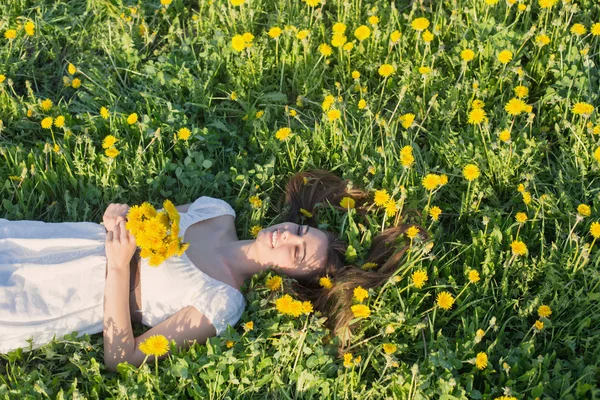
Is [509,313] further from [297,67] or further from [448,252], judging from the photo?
[297,67]

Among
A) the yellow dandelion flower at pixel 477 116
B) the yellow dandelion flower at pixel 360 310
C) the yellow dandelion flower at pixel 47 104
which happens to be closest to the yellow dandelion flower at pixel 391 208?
the yellow dandelion flower at pixel 360 310

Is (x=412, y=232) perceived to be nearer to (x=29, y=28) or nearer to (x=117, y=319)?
(x=117, y=319)

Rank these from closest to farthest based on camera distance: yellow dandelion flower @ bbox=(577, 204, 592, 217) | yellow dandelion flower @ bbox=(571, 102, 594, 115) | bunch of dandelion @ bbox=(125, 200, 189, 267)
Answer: bunch of dandelion @ bbox=(125, 200, 189, 267)
yellow dandelion flower @ bbox=(577, 204, 592, 217)
yellow dandelion flower @ bbox=(571, 102, 594, 115)

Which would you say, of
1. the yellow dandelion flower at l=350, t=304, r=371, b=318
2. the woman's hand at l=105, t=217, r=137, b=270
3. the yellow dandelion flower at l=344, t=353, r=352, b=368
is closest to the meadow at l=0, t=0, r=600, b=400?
the yellow dandelion flower at l=344, t=353, r=352, b=368

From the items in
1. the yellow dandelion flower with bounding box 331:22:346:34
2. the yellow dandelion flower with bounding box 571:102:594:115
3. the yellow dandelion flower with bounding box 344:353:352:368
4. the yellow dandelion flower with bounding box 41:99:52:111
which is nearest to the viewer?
the yellow dandelion flower with bounding box 344:353:352:368

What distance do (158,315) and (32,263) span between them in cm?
57

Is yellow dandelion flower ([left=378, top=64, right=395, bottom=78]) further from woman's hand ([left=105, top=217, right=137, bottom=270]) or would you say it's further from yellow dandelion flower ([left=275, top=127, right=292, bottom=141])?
woman's hand ([left=105, top=217, right=137, bottom=270])

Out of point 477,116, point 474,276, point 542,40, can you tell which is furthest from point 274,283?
point 542,40

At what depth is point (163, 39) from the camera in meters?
4.02

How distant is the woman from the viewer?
2.76 metres

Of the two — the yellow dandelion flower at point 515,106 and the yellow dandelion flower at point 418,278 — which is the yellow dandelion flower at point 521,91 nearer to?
the yellow dandelion flower at point 515,106

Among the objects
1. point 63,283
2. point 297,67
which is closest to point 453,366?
point 63,283

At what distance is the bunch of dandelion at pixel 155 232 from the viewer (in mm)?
2521

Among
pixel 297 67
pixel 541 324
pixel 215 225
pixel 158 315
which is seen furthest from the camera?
pixel 297 67
